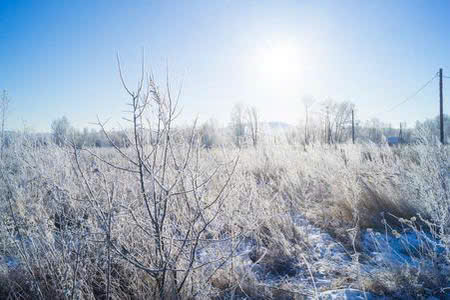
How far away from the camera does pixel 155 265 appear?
164cm

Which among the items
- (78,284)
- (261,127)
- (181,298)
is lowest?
(181,298)

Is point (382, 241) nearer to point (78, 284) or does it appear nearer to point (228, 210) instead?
point (228, 210)

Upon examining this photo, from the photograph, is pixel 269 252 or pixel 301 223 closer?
pixel 269 252

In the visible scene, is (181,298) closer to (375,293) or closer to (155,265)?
(155,265)

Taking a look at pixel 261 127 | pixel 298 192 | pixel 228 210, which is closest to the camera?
pixel 228 210

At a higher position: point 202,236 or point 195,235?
point 195,235

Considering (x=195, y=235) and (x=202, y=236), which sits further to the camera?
(x=202, y=236)

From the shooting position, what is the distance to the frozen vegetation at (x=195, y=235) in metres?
1.57

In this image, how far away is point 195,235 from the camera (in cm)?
169

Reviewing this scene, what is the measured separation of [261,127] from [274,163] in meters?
2.16

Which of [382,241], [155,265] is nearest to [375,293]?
[382,241]

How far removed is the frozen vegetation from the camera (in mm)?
1567

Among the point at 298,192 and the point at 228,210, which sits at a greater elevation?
the point at 228,210

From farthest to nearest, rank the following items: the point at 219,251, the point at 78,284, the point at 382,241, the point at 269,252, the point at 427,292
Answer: the point at 382,241
the point at 269,252
the point at 219,251
the point at 427,292
the point at 78,284
